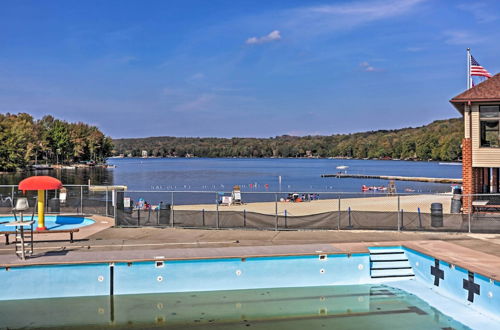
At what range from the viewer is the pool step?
14141 mm

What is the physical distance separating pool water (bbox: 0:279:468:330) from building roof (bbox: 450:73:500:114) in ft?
43.3

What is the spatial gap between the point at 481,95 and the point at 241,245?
48.6 feet

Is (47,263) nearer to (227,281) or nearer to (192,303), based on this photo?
(192,303)

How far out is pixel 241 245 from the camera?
51.3 ft

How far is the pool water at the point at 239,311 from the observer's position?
10.8 m

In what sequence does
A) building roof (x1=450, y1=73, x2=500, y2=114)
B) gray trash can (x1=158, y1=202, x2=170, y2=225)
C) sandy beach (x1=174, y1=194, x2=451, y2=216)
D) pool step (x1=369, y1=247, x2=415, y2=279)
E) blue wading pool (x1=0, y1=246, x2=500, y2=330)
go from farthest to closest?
sandy beach (x1=174, y1=194, x2=451, y2=216) < building roof (x1=450, y1=73, x2=500, y2=114) < gray trash can (x1=158, y1=202, x2=170, y2=225) < pool step (x1=369, y1=247, x2=415, y2=279) < blue wading pool (x1=0, y1=246, x2=500, y2=330)

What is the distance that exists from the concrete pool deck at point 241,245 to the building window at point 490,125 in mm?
7366

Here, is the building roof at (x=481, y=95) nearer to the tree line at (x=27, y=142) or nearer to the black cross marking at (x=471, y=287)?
the black cross marking at (x=471, y=287)

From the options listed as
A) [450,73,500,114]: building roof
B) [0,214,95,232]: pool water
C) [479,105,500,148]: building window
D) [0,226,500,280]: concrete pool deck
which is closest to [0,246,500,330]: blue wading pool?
[0,226,500,280]: concrete pool deck

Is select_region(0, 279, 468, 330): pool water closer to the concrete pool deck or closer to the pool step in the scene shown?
the pool step

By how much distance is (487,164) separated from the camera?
22.9 metres

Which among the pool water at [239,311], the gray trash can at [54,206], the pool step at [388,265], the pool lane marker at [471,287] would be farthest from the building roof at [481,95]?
the gray trash can at [54,206]

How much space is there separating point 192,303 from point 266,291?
218 cm

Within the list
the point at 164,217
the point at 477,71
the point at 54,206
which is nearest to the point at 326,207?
the point at 477,71
